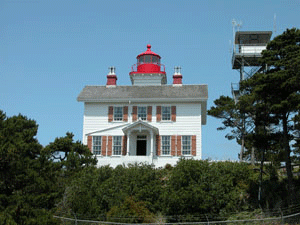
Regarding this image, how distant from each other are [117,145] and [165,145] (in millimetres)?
3534

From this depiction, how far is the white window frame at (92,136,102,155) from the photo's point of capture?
30.2 meters

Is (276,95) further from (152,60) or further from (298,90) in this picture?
(152,60)

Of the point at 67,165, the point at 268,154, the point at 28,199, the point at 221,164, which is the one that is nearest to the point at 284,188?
the point at 221,164

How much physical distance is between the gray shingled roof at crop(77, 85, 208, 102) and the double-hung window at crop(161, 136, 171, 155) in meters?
3.07

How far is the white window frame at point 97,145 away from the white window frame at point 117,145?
1062 millimetres

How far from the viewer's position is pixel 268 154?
1172 inches

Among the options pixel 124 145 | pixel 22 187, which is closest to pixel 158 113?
pixel 124 145

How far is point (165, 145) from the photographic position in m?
30.1

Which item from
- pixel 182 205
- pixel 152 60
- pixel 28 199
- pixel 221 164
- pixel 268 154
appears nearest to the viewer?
pixel 28 199

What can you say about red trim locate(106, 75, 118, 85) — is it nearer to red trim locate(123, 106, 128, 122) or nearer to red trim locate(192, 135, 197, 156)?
red trim locate(123, 106, 128, 122)

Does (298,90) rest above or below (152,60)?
below

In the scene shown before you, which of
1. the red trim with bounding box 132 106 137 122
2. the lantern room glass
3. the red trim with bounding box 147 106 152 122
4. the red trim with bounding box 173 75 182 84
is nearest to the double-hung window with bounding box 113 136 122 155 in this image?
the red trim with bounding box 132 106 137 122

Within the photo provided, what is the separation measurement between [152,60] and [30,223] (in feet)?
87.6

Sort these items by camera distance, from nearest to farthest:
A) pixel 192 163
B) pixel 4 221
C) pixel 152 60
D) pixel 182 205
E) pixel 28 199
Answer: pixel 4 221, pixel 28 199, pixel 182 205, pixel 192 163, pixel 152 60
